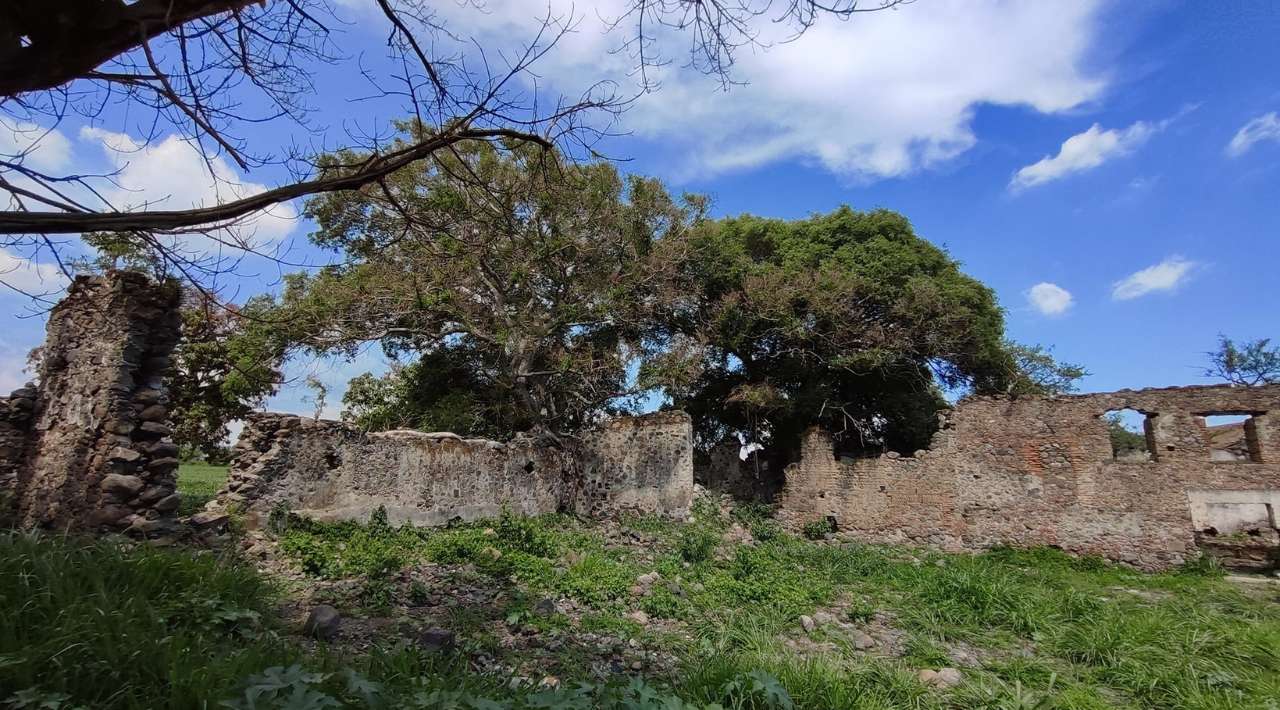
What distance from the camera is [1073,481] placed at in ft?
36.1

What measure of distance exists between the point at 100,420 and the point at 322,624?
3.72m

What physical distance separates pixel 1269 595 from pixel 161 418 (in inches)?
514

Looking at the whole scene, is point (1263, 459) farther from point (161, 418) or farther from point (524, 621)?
point (161, 418)

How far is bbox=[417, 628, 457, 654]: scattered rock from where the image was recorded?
13.4 ft

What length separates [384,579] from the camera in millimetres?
6031

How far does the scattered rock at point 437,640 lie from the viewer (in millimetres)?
4070

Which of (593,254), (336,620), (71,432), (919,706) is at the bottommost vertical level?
(919,706)

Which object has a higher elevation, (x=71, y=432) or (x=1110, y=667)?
(x=71, y=432)

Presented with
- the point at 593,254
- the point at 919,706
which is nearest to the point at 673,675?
the point at 919,706

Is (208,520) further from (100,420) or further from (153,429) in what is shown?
(100,420)

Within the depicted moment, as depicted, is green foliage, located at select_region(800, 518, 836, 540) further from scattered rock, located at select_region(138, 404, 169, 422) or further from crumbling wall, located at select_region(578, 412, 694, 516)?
scattered rock, located at select_region(138, 404, 169, 422)

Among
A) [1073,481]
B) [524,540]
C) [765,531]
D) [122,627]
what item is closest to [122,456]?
[122,627]

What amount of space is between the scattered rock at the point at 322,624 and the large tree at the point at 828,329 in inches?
370

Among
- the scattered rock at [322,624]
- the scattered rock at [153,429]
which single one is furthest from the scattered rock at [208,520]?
the scattered rock at [322,624]
